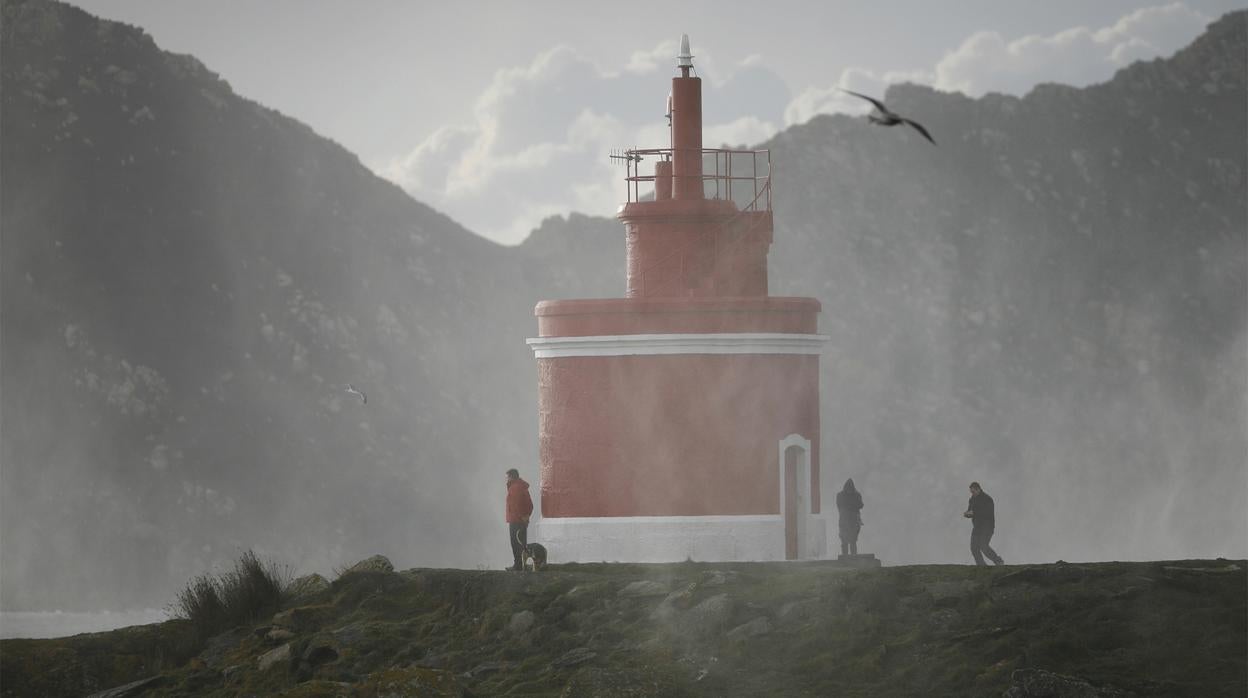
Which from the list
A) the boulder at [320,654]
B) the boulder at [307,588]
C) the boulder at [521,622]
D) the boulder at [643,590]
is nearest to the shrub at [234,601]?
the boulder at [307,588]

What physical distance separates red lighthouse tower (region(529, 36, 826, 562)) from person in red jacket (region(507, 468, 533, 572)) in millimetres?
573

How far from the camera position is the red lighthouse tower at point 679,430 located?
26.2 metres

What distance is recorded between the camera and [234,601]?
26250 millimetres

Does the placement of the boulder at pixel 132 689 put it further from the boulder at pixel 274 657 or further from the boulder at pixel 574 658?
the boulder at pixel 574 658

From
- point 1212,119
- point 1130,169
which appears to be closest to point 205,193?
point 1130,169

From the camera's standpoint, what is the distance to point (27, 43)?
79.4 metres

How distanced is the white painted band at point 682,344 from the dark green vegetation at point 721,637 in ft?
10.2

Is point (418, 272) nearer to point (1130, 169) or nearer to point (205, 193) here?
point (205, 193)

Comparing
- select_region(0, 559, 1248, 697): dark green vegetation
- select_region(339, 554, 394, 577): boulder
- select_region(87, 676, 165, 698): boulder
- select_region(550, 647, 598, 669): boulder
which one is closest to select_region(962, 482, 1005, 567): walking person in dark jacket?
select_region(0, 559, 1248, 697): dark green vegetation

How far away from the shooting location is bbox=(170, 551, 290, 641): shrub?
2595 centimetres

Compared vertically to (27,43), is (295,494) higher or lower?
lower

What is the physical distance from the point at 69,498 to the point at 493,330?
68.5ft

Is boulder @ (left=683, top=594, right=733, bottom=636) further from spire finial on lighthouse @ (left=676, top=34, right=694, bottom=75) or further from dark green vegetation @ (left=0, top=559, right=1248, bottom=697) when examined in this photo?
spire finial on lighthouse @ (left=676, top=34, right=694, bottom=75)

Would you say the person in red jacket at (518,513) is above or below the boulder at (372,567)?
above
